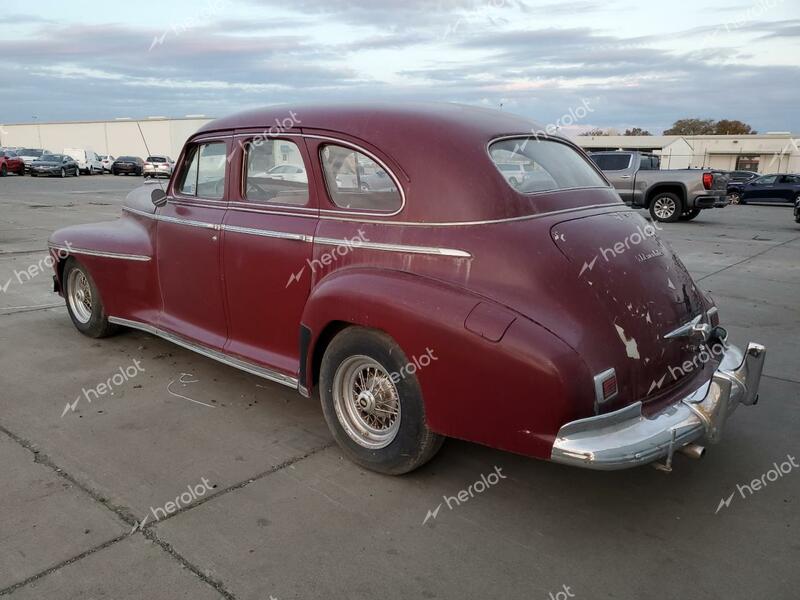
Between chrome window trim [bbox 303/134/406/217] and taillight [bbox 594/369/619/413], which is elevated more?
chrome window trim [bbox 303/134/406/217]

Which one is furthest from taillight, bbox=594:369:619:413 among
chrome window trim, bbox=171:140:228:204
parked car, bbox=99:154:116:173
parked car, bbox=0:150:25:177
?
parked car, bbox=99:154:116:173

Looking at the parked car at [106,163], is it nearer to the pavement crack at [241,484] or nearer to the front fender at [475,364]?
the pavement crack at [241,484]

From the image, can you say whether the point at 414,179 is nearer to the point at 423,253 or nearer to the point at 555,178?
the point at 423,253

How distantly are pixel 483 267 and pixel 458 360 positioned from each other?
0.46 metres

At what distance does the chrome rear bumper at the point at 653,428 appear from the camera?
8.65 feet

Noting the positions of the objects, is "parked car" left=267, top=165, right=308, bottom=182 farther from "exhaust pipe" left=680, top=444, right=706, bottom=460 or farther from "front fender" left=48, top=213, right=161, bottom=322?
"exhaust pipe" left=680, top=444, right=706, bottom=460

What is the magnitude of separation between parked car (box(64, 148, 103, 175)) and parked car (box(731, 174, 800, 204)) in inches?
1454

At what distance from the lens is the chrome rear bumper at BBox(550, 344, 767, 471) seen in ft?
8.65

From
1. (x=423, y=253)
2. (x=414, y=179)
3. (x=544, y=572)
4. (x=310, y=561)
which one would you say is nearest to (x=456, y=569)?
(x=544, y=572)

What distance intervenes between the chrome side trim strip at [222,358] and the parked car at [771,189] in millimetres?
25924

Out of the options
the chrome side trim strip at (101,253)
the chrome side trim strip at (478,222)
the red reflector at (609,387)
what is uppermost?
the chrome side trim strip at (478,222)

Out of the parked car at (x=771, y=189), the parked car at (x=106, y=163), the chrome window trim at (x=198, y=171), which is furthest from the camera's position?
the parked car at (x=106, y=163)

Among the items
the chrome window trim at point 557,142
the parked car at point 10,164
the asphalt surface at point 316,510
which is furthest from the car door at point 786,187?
the parked car at point 10,164

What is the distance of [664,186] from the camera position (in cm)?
1638
